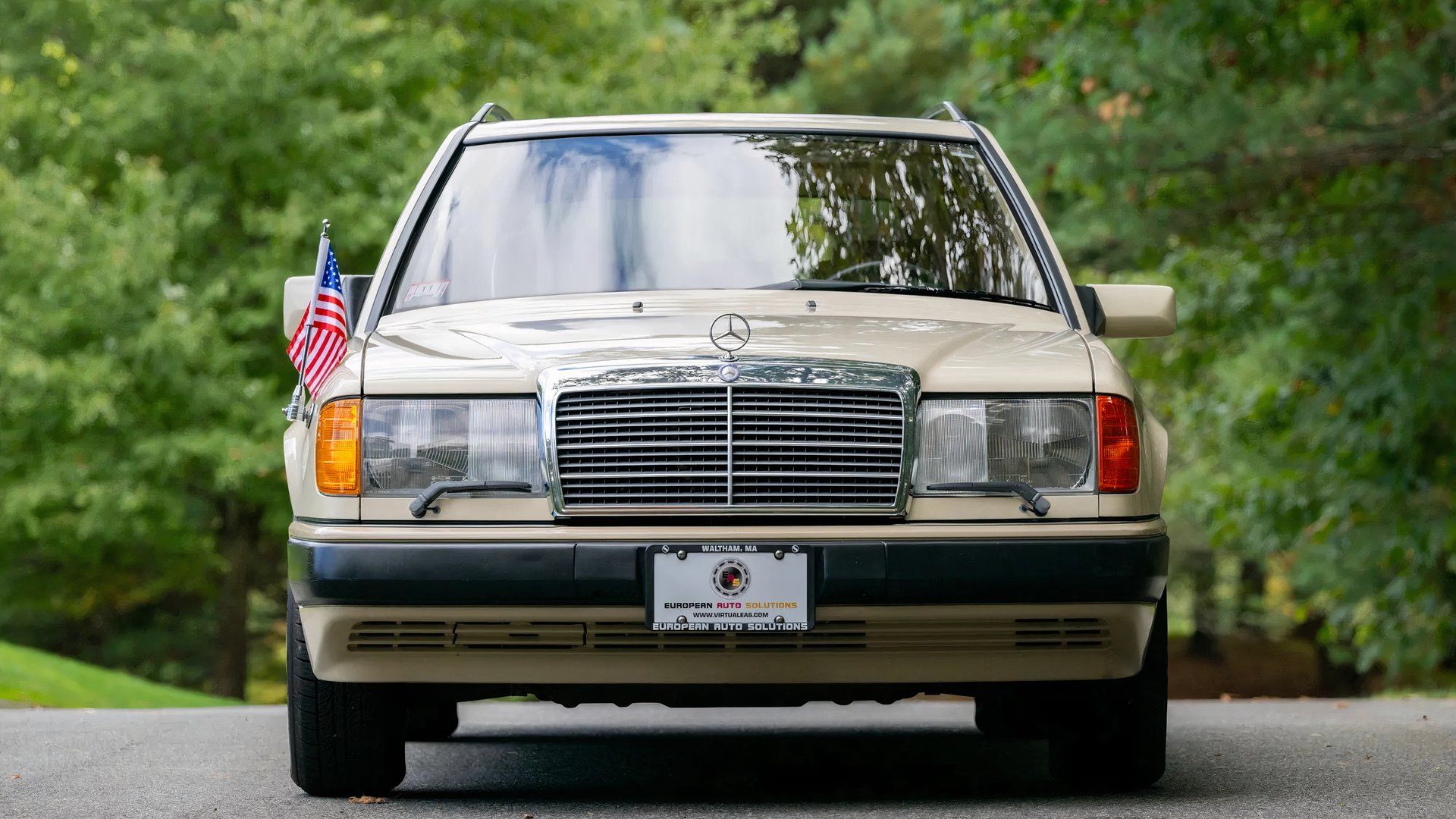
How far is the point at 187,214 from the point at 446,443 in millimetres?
13670

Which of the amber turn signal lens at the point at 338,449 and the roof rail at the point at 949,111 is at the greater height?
the roof rail at the point at 949,111

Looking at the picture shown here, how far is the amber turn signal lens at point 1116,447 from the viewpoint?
15.1 ft

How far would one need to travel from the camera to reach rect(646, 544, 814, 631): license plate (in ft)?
14.4

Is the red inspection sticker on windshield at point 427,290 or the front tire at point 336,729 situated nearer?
the front tire at point 336,729

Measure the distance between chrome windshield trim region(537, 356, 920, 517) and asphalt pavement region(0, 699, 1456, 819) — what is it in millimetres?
834

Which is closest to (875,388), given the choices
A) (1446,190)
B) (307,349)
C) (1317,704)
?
(307,349)

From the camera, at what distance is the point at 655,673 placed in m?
4.50

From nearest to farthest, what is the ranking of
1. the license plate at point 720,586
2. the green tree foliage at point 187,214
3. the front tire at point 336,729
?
the license plate at point 720,586 → the front tire at point 336,729 → the green tree foliage at point 187,214

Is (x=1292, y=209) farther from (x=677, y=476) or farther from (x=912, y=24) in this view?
(x=912, y=24)

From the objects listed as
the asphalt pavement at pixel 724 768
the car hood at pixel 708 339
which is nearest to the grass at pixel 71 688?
the asphalt pavement at pixel 724 768

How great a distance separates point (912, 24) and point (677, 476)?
27.1m

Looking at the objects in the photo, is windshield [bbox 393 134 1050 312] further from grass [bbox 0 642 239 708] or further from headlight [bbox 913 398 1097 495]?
grass [bbox 0 642 239 708]

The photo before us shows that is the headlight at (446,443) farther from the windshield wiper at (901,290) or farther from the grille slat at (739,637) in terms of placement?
the windshield wiper at (901,290)

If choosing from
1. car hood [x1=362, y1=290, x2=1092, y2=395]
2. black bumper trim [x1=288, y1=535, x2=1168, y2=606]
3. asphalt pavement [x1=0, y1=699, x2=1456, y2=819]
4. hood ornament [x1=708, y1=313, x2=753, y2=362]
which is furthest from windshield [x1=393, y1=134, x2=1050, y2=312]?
asphalt pavement [x1=0, y1=699, x2=1456, y2=819]
